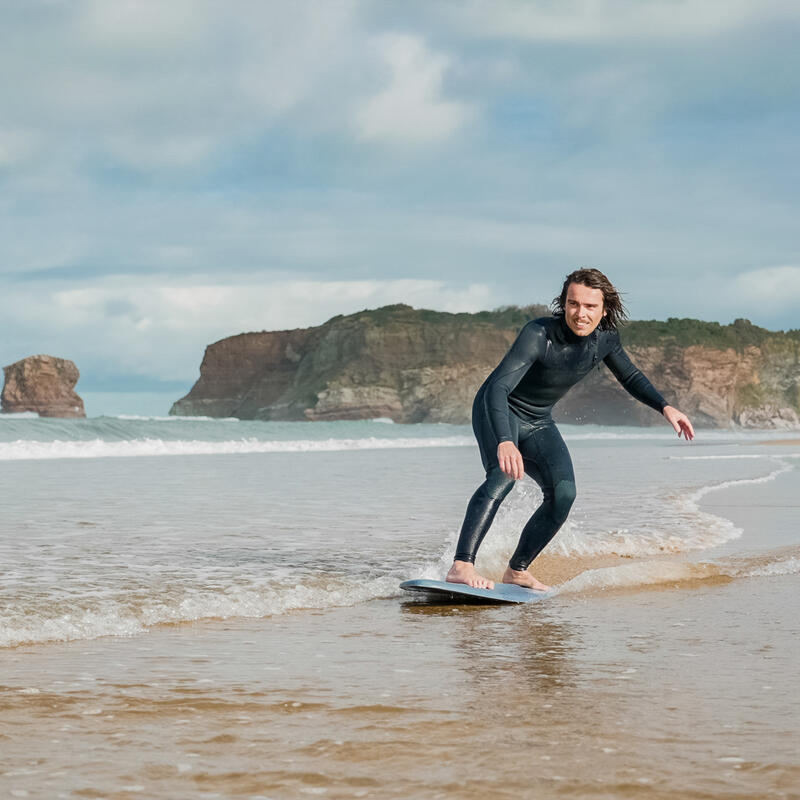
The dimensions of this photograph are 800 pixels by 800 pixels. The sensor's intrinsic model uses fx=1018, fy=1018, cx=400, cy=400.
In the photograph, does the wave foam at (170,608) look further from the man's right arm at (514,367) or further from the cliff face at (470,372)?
the cliff face at (470,372)

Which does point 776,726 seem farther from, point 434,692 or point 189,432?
point 189,432

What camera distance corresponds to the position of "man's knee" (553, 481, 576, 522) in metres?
5.71

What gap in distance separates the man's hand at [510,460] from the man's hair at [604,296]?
92cm

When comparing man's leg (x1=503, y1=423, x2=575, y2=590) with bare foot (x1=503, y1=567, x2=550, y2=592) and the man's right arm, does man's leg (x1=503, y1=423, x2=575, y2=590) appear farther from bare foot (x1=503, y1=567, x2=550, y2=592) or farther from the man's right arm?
the man's right arm

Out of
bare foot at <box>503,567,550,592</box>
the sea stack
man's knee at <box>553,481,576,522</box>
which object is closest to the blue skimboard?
bare foot at <box>503,567,550,592</box>

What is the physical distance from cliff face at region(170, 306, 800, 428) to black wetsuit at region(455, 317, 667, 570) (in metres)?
89.7

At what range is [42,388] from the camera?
87.6 m

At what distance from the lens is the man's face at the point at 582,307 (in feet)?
17.8

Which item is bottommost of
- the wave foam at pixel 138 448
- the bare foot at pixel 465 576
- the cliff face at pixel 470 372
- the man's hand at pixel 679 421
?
the wave foam at pixel 138 448

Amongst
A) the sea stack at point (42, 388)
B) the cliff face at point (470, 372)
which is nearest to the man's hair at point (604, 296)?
the sea stack at point (42, 388)

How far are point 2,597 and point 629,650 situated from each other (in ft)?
10.3

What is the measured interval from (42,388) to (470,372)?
42125mm

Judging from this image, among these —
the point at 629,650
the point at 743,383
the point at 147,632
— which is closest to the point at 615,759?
the point at 629,650

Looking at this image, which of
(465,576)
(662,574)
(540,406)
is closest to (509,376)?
(540,406)
